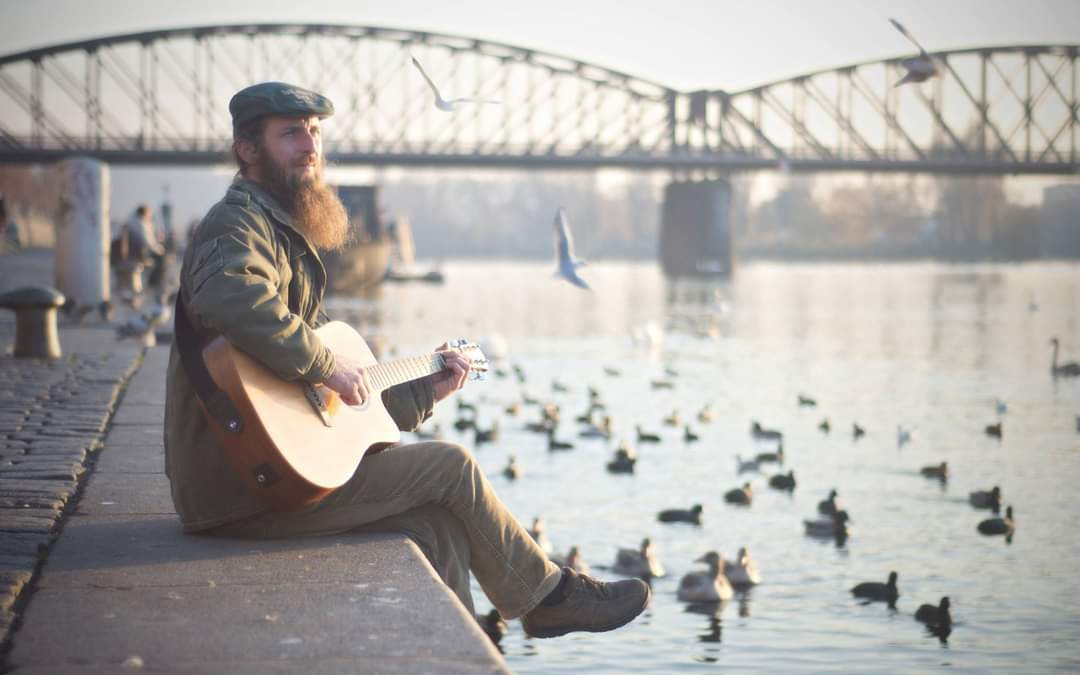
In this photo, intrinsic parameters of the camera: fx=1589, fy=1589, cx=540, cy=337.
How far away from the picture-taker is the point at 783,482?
14836 millimetres

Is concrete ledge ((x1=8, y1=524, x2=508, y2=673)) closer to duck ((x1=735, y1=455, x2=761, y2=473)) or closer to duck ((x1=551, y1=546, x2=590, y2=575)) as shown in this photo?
duck ((x1=551, y1=546, x2=590, y2=575))

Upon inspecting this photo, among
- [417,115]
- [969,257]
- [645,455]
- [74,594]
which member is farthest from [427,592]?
[969,257]

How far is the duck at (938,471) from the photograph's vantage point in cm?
1547

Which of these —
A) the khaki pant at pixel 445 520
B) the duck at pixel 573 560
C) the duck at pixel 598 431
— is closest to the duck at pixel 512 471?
the duck at pixel 598 431

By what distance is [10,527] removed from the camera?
19.2 ft

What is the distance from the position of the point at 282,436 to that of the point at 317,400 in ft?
0.80

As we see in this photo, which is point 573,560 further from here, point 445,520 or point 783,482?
point 445,520

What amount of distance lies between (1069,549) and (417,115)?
78.8 meters

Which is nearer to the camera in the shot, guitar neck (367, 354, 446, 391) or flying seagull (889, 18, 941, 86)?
guitar neck (367, 354, 446, 391)

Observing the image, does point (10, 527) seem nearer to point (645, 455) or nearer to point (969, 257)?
point (645, 455)

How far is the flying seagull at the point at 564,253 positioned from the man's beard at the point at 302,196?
5688mm

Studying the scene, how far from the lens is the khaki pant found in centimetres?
543

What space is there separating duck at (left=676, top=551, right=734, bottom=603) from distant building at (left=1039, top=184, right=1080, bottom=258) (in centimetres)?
10054

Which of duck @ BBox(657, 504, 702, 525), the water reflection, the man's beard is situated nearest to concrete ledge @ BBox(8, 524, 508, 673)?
the man's beard
